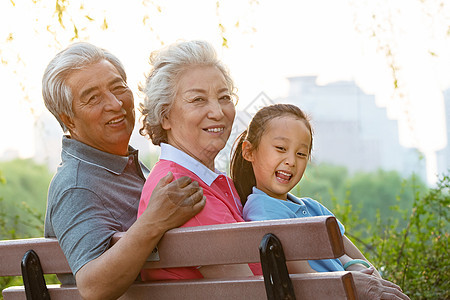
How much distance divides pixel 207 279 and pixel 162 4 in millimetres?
1774

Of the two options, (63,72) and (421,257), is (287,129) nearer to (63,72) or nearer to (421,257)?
(63,72)

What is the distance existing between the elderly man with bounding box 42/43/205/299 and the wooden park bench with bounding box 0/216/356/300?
0.31 feet

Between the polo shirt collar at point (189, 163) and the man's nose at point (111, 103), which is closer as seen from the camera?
the polo shirt collar at point (189, 163)

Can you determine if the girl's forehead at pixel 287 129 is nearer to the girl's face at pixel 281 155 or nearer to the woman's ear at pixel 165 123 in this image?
the girl's face at pixel 281 155

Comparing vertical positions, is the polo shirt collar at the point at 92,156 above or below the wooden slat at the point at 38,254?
above

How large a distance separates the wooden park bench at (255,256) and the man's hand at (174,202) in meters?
0.05

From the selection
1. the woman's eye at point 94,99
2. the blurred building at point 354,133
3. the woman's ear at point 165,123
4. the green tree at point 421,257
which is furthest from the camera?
the blurred building at point 354,133

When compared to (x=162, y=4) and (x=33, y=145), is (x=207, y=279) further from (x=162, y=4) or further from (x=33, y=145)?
(x=33, y=145)

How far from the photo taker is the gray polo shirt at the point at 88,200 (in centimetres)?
251

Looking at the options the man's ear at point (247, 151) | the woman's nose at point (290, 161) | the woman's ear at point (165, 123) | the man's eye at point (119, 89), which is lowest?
the woman's nose at point (290, 161)

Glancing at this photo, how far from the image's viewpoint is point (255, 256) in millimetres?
2248

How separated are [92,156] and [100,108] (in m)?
0.23

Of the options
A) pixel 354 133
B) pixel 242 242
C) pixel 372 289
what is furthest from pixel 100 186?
pixel 354 133

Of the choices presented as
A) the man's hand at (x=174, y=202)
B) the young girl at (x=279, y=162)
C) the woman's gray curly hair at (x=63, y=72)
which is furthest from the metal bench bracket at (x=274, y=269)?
the woman's gray curly hair at (x=63, y=72)
